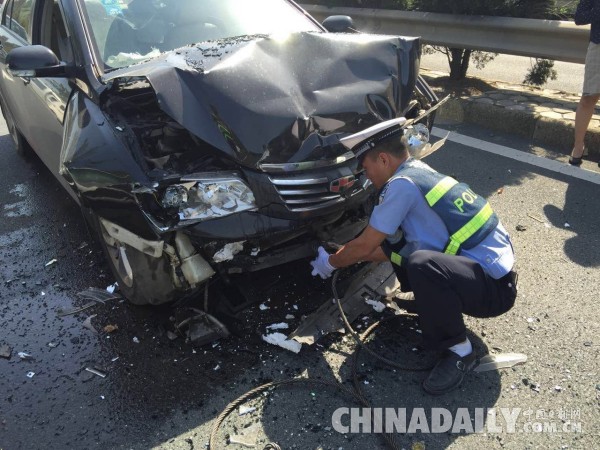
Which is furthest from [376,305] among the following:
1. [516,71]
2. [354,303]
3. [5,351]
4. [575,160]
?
[516,71]

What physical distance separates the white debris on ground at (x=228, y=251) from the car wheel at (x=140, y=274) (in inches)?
11.8

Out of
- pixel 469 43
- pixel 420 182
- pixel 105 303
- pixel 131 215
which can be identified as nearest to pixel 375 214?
pixel 420 182

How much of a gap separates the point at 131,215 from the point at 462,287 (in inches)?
63.9

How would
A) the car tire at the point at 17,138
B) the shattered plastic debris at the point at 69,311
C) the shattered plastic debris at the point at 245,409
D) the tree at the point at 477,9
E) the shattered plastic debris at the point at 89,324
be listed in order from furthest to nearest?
the tree at the point at 477,9 < the car tire at the point at 17,138 < the shattered plastic debris at the point at 69,311 < the shattered plastic debris at the point at 89,324 < the shattered plastic debris at the point at 245,409

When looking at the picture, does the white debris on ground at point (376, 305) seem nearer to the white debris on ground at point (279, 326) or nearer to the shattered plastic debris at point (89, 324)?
the white debris on ground at point (279, 326)

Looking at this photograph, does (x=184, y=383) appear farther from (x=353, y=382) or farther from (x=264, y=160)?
(x=264, y=160)

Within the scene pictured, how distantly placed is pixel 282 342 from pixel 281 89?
134 cm

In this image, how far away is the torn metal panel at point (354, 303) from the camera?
275 centimetres

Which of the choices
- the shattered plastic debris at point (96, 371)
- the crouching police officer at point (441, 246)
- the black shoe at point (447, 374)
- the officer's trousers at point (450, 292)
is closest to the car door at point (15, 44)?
the shattered plastic debris at point (96, 371)

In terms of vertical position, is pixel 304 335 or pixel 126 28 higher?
pixel 126 28

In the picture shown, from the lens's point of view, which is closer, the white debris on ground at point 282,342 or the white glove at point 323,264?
the white debris on ground at point 282,342

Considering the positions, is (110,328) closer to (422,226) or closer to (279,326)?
(279,326)

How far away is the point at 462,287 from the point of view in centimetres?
239

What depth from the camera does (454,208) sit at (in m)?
2.39
